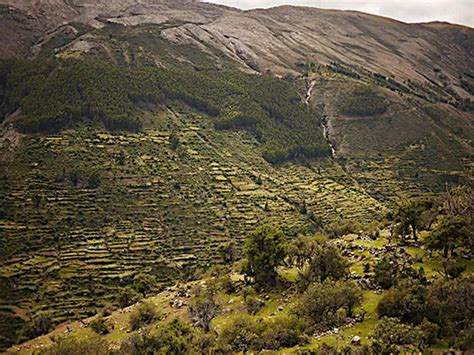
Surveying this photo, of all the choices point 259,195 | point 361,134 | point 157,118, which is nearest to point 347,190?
point 259,195

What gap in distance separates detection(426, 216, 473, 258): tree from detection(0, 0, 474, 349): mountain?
31.5 meters

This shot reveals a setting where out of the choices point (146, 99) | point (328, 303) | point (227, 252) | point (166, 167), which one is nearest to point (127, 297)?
point (227, 252)

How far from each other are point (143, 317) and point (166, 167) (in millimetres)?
69654

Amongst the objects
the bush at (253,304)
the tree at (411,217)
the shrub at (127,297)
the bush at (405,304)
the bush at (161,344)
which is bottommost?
the shrub at (127,297)

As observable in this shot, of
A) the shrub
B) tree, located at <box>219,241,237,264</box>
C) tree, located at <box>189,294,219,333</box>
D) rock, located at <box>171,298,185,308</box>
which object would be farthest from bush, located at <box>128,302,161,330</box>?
tree, located at <box>219,241,237,264</box>

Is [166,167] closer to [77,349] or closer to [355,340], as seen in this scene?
[77,349]

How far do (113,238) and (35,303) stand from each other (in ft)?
72.0

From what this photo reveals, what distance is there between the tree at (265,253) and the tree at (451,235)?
19693 mm

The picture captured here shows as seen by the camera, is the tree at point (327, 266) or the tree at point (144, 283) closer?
the tree at point (327, 266)

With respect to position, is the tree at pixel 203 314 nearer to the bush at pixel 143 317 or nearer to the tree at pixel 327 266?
the bush at pixel 143 317

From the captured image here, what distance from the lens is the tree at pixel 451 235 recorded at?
54.2 meters

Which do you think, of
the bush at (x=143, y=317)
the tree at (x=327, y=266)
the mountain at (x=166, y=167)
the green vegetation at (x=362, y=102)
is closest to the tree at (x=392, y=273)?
the tree at (x=327, y=266)

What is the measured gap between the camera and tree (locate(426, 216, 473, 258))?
54.2 metres

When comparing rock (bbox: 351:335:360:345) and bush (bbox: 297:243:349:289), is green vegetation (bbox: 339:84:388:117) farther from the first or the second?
rock (bbox: 351:335:360:345)
